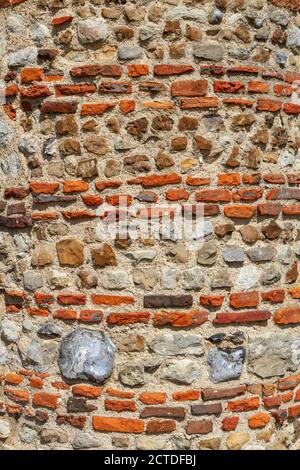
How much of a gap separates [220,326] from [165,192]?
819 mm

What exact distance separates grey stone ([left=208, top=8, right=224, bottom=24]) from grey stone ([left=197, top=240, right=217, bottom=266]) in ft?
4.09

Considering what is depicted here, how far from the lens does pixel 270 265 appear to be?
3789 millimetres

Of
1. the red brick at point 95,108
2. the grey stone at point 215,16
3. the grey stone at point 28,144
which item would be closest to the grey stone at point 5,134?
the grey stone at point 28,144

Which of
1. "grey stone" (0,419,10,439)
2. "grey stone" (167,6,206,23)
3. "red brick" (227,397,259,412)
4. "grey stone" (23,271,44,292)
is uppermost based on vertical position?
"grey stone" (167,6,206,23)

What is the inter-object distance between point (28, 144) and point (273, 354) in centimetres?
188

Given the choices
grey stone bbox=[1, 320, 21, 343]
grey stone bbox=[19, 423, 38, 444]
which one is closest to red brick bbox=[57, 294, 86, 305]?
grey stone bbox=[1, 320, 21, 343]

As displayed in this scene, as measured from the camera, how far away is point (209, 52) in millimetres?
3646

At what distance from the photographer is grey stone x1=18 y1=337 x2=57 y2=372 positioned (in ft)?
12.2

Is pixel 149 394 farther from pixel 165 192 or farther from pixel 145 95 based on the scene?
pixel 145 95

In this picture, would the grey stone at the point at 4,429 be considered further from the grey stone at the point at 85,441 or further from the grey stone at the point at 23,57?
the grey stone at the point at 23,57

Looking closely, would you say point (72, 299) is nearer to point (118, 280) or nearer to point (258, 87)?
point (118, 280)

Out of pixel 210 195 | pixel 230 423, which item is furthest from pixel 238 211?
pixel 230 423

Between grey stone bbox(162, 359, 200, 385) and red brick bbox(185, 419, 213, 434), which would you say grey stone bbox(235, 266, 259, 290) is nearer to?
grey stone bbox(162, 359, 200, 385)
